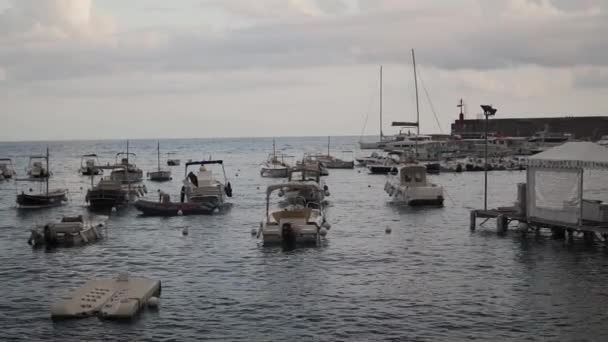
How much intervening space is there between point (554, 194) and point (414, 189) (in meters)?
21.7

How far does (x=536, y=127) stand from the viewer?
181 meters

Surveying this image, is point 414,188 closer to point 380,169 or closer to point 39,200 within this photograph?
point 39,200

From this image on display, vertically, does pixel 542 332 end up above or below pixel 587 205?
below

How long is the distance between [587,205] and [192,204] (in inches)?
1134

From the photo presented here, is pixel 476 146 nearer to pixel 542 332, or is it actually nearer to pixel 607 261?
pixel 607 261

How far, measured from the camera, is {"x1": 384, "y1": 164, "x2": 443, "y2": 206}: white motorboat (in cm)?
5966

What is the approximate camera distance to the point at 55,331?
22.8 metres

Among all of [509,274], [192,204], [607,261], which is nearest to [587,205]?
[607,261]

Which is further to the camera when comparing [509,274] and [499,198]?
[499,198]

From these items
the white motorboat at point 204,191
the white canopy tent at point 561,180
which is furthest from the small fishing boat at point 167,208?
the white canopy tent at point 561,180

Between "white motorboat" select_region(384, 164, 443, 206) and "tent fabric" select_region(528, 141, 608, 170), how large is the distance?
19647 mm

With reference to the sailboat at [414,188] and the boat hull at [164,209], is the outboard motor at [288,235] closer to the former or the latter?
the boat hull at [164,209]

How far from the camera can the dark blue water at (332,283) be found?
23062 mm

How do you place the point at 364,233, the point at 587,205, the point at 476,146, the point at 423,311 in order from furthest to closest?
the point at 476,146, the point at 364,233, the point at 587,205, the point at 423,311
